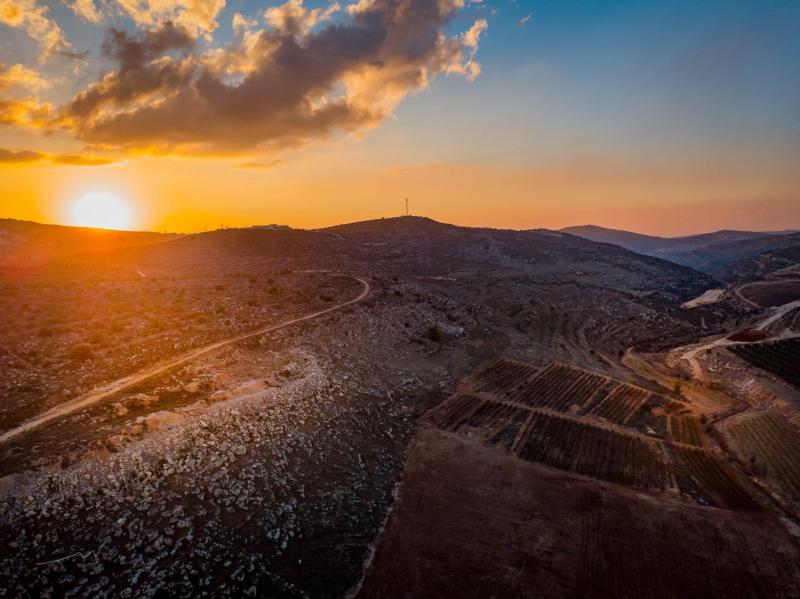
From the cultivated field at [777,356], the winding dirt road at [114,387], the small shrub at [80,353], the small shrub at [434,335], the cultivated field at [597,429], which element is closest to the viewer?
the winding dirt road at [114,387]

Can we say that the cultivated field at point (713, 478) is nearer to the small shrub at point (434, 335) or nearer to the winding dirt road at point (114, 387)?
the small shrub at point (434, 335)

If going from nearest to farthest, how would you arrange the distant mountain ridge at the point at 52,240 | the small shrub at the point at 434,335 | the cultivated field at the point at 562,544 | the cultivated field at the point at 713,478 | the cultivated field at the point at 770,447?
the cultivated field at the point at 562,544 → the cultivated field at the point at 713,478 → the cultivated field at the point at 770,447 → the small shrub at the point at 434,335 → the distant mountain ridge at the point at 52,240

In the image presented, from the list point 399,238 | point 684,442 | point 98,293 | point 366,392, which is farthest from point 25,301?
point 399,238

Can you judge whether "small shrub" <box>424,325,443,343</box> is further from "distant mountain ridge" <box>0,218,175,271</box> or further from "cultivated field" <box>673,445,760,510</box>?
"distant mountain ridge" <box>0,218,175,271</box>

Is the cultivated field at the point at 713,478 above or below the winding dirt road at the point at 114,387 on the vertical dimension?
below

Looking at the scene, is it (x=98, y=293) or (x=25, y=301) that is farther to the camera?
(x=98, y=293)

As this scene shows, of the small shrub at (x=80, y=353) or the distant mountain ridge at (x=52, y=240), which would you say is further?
→ the distant mountain ridge at (x=52, y=240)

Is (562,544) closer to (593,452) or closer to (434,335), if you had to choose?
(593,452)

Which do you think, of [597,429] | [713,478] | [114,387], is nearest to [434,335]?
[597,429]

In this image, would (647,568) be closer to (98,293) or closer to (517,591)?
(517,591)

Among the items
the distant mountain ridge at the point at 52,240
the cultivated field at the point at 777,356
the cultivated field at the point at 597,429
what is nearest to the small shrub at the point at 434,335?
the cultivated field at the point at 597,429

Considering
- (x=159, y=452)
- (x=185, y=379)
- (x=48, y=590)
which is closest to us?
(x=48, y=590)
